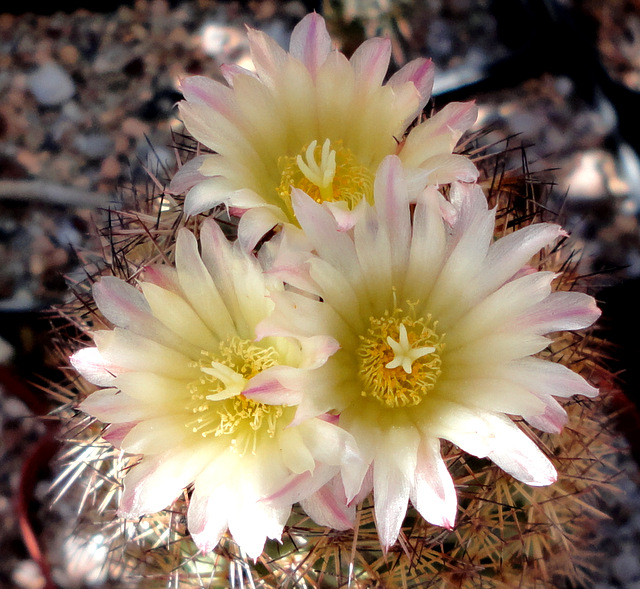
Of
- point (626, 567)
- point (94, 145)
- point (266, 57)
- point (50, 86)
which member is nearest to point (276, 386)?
point (266, 57)

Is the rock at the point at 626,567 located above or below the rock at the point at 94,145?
below

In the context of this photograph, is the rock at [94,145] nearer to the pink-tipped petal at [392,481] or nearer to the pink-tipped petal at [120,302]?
the pink-tipped petal at [120,302]

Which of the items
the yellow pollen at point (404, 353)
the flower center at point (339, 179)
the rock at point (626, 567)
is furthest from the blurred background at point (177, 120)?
the yellow pollen at point (404, 353)

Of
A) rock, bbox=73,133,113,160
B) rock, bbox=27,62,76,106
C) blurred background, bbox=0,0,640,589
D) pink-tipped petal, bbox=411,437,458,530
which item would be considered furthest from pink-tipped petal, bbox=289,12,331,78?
rock, bbox=27,62,76,106

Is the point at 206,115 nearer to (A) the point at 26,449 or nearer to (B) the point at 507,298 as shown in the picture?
(B) the point at 507,298

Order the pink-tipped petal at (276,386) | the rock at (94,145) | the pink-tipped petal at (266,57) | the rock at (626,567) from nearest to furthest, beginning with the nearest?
the pink-tipped petal at (276,386) < the pink-tipped petal at (266,57) < the rock at (626,567) < the rock at (94,145)

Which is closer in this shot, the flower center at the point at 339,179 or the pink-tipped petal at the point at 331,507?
the pink-tipped petal at the point at 331,507

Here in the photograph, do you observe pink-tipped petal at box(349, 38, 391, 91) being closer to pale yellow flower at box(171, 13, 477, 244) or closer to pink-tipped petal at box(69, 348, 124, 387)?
pale yellow flower at box(171, 13, 477, 244)
